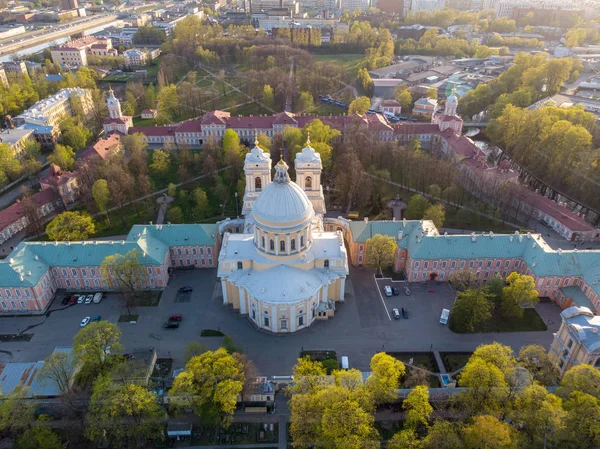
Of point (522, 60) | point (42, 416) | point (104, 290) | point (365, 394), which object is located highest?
point (522, 60)

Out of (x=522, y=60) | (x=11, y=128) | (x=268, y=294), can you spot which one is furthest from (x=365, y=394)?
(x=522, y=60)

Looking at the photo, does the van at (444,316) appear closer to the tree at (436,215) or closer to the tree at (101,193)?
the tree at (436,215)

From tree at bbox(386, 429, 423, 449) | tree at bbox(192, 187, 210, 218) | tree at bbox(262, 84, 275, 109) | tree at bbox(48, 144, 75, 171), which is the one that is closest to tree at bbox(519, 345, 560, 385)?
tree at bbox(386, 429, 423, 449)

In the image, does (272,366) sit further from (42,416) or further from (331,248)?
(42,416)

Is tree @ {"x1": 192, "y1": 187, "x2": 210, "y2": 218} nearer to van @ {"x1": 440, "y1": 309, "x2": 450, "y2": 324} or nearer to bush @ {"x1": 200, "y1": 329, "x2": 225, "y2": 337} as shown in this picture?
bush @ {"x1": 200, "y1": 329, "x2": 225, "y2": 337}

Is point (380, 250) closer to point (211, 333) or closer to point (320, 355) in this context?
point (320, 355)

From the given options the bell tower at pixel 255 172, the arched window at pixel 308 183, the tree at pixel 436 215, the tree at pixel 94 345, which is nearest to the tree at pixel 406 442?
the tree at pixel 94 345
